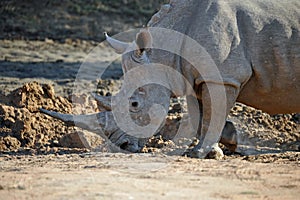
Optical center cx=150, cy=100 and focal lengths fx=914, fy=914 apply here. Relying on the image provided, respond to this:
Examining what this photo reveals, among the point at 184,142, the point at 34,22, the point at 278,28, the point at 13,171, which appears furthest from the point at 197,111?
the point at 34,22

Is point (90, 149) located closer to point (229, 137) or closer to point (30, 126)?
point (30, 126)

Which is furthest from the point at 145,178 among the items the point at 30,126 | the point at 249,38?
the point at 30,126

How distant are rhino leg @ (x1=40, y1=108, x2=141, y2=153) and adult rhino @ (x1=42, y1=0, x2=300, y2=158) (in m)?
0.01

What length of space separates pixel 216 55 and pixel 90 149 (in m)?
1.68

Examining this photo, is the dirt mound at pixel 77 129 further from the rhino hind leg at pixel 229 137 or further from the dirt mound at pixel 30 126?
the rhino hind leg at pixel 229 137

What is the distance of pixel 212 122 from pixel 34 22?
34.1ft

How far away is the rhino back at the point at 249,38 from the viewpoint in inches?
333

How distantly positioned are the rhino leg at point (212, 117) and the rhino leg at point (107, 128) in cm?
58

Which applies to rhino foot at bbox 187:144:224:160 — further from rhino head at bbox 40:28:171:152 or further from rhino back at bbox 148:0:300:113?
rhino back at bbox 148:0:300:113

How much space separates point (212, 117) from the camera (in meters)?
8.62

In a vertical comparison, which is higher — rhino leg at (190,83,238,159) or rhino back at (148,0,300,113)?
rhino back at (148,0,300,113)

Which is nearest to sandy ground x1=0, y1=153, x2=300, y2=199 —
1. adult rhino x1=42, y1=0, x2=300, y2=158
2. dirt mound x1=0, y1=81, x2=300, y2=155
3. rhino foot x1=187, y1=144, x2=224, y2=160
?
rhino foot x1=187, y1=144, x2=224, y2=160

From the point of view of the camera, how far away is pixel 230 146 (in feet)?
31.4

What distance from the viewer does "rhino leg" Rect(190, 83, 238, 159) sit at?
8469 millimetres
